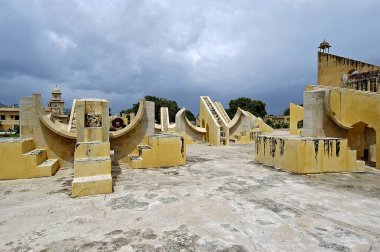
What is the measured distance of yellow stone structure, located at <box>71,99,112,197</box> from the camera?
5211 millimetres

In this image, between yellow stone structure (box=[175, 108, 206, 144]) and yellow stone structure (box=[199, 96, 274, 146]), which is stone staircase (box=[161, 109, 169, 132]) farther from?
yellow stone structure (box=[199, 96, 274, 146])

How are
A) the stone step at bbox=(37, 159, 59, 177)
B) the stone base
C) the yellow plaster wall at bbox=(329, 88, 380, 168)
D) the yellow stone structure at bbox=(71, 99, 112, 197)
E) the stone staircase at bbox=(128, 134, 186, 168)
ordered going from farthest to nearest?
the stone staircase at bbox=(128, 134, 186, 168) → the yellow plaster wall at bbox=(329, 88, 380, 168) → the stone step at bbox=(37, 159, 59, 177) → the yellow stone structure at bbox=(71, 99, 112, 197) → the stone base

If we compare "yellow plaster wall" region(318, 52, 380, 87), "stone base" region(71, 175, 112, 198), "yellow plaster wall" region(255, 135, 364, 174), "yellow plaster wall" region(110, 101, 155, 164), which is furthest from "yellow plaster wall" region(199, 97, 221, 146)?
"yellow plaster wall" region(318, 52, 380, 87)

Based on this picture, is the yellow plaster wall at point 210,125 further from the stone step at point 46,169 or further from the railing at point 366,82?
the stone step at point 46,169

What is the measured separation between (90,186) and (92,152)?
45.4 inches

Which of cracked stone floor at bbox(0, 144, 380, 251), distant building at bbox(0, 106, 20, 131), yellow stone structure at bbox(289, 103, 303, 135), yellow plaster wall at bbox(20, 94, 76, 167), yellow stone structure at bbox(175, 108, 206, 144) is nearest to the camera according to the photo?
cracked stone floor at bbox(0, 144, 380, 251)

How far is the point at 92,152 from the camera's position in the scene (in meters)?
6.12

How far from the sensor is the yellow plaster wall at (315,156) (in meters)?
7.17

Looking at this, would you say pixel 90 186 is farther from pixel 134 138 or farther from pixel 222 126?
pixel 222 126

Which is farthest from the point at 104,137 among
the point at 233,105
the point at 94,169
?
the point at 233,105

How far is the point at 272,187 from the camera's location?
5738 mm

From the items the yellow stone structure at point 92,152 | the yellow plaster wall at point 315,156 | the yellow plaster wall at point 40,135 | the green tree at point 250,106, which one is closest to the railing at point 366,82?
the yellow plaster wall at point 315,156

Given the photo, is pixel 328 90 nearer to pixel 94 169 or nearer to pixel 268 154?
pixel 268 154

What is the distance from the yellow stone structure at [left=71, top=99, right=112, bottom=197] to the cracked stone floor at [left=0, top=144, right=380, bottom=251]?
0.27 meters
